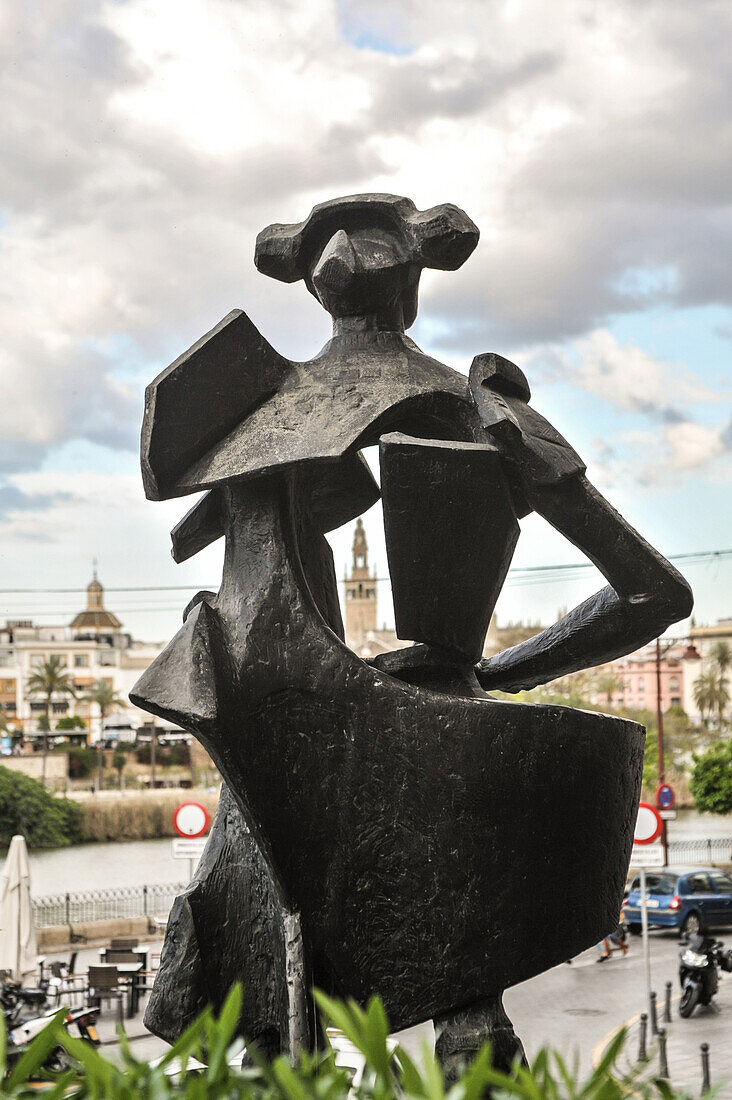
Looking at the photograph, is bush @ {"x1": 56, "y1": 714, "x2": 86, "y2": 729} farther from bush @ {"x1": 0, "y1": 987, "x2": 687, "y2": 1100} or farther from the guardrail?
A: bush @ {"x1": 0, "y1": 987, "x2": 687, "y2": 1100}

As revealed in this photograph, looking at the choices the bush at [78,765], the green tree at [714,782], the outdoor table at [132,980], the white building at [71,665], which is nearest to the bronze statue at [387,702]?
the outdoor table at [132,980]

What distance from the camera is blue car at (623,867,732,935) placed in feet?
60.5

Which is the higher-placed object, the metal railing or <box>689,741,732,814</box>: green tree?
<box>689,741,732,814</box>: green tree

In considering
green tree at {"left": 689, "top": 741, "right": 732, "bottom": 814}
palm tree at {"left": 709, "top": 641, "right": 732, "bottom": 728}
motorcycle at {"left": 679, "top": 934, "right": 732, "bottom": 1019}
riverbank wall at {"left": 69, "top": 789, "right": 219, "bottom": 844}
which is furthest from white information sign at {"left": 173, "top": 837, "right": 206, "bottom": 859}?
palm tree at {"left": 709, "top": 641, "right": 732, "bottom": 728}

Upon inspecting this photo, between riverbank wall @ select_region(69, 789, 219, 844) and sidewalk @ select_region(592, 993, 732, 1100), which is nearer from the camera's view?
sidewalk @ select_region(592, 993, 732, 1100)

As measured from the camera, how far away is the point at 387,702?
3.37m

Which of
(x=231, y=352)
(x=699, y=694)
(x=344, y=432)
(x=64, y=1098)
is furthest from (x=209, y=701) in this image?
(x=699, y=694)

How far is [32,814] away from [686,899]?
2462cm

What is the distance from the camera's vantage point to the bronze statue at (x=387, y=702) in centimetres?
332

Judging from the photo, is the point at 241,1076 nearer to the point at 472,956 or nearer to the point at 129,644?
the point at 472,956

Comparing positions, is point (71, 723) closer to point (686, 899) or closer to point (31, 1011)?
point (686, 899)

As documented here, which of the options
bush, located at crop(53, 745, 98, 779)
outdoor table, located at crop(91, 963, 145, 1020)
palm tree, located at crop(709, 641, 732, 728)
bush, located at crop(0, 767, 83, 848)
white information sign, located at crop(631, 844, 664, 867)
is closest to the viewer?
white information sign, located at crop(631, 844, 664, 867)

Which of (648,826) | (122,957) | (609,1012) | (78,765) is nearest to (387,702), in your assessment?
(648,826)

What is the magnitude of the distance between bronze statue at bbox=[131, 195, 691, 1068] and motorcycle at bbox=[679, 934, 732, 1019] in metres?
10.3
